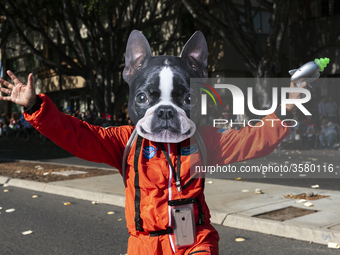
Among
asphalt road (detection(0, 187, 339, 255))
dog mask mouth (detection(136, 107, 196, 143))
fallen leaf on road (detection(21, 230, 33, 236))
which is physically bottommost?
asphalt road (detection(0, 187, 339, 255))

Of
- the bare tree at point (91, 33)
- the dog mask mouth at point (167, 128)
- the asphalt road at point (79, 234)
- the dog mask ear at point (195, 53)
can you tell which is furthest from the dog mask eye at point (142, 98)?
the bare tree at point (91, 33)

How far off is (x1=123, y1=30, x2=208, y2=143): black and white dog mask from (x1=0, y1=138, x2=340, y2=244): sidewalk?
2.87m

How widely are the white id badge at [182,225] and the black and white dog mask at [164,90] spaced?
0.42 m

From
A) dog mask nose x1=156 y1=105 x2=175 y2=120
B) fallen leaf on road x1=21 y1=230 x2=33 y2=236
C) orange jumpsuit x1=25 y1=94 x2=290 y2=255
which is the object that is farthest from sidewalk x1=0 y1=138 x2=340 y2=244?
dog mask nose x1=156 y1=105 x2=175 y2=120

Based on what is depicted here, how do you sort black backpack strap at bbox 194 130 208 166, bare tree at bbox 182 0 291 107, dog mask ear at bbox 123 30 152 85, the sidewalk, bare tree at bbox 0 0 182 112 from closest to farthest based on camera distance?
black backpack strap at bbox 194 130 208 166 → dog mask ear at bbox 123 30 152 85 → the sidewalk → bare tree at bbox 182 0 291 107 → bare tree at bbox 0 0 182 112

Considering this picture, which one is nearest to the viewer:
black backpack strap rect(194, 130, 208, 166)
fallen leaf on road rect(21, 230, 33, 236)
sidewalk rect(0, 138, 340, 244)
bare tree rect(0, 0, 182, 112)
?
black backpack strap rect(194, 130, 208, 166)

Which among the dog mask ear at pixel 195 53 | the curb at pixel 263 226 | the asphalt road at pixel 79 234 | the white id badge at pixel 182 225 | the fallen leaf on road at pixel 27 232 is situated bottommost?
the asphalt road at pixel 79 234

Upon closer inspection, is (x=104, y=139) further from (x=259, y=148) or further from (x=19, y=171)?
(x=19, y=171)

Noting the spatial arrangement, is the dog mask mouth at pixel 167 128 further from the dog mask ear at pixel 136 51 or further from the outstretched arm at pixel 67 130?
the dog mask ear at pixel 136 51

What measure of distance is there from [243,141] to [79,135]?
1.09m

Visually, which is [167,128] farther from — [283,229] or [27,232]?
[27,232]

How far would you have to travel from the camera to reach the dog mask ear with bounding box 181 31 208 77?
301 cm

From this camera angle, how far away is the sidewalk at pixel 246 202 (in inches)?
201

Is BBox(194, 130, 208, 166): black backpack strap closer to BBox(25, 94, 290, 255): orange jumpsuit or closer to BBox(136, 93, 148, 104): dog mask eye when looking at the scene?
BBox(25, 94, 290, 255): orange jumpsuit
